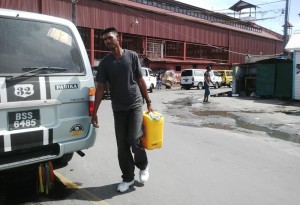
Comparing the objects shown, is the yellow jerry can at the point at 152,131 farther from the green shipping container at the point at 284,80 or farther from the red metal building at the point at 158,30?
the red metal building at the point at 158,30

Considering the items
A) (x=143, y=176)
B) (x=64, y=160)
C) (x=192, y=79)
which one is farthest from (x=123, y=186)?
(x=192, y=79)

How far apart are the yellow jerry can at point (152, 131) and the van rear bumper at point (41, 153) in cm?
65

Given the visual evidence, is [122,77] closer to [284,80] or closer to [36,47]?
[36,47]

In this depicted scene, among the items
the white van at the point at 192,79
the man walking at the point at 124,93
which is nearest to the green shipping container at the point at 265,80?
the white van at the point at 192,79

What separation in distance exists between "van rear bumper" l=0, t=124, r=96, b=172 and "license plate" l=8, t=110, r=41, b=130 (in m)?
0.27

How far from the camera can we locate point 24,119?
3416mm

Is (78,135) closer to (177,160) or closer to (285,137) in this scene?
(177,160)

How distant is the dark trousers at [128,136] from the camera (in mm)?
3840

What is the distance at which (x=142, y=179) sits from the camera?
13.4 ft

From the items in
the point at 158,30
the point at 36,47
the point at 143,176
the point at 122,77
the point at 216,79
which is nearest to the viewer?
the point at 36,47

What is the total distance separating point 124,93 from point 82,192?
1294mm

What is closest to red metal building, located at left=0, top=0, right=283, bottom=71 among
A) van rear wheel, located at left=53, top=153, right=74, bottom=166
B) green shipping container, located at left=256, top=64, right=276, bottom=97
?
green shipping container, located at left=256, top=64, right=276, bottom=97

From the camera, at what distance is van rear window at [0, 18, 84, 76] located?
336 centimetres

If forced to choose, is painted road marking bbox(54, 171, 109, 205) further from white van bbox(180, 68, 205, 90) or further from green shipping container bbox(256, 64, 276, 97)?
white van bbox(180, 68, 205, 90)
